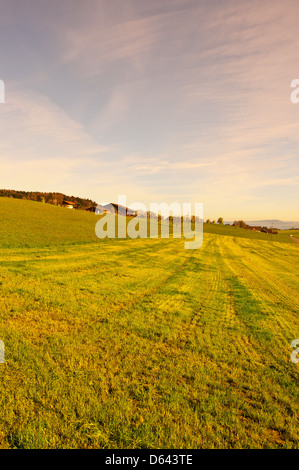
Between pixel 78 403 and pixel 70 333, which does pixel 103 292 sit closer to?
pixel 70 333

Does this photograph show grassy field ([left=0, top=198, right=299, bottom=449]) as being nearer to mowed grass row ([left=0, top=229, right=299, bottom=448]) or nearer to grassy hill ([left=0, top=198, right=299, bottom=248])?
mowed grass row ([left=0, top=229, right=299, bottom=448])

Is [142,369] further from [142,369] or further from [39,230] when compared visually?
[39,230]

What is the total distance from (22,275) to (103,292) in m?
4.29

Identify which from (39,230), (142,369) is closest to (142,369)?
(142,369)

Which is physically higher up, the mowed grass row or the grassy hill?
the grassy hill

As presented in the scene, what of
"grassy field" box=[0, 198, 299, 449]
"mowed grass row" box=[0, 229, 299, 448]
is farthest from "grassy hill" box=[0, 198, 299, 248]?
"mowed grass row" box=[0, 229, 299, 448]

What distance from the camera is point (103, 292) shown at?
9.49 metres

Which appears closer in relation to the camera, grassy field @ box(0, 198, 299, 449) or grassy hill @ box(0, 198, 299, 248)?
grassy field @ box(0, 198, 299, 449)

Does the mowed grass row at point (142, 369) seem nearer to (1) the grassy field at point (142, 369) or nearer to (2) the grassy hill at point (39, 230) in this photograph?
(1) the grassy field at point (142, 369)

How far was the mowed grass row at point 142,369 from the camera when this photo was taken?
3.38 meters

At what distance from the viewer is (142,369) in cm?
479

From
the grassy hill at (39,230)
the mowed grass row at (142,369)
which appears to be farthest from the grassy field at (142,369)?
the grassy hill at (39,230)

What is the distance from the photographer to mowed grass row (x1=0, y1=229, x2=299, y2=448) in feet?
11.1
